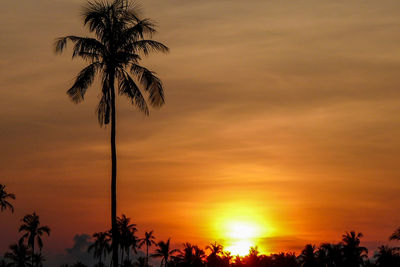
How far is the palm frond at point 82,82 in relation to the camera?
37344mm

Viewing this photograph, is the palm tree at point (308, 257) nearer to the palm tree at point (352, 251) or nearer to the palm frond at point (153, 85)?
the palm tree at point (352, 251)

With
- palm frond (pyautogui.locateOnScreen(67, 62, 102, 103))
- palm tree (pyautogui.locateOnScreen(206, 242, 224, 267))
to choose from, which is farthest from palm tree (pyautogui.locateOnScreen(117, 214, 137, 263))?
palm frond (pyautogui.locateOnScreen(67, 62, 102, 103))

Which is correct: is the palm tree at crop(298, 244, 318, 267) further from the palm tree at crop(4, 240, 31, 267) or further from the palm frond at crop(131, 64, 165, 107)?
the palm frond at crop(131, 64, 165, 107)

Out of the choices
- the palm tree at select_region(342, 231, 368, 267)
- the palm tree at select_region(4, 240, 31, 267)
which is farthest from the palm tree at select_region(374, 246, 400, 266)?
the palm tree at select_region(4, 240, 31, 267)

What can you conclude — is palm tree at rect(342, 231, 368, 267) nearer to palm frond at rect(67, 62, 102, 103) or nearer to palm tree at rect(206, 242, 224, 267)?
palm tree at rect(206, 242, 224, 267)

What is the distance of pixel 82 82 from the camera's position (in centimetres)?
3762

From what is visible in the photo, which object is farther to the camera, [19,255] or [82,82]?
[19,255]

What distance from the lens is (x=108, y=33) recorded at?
1457 inches

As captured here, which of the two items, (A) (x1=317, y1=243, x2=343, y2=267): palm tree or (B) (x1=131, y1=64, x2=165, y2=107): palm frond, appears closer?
(B) (x1=131, y1=64, x2=165, y2=107): palm frond

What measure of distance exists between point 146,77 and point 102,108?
9.12ft

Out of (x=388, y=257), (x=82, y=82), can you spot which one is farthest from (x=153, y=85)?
(x=388, y=257)

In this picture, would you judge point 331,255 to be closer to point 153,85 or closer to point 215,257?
point 215,257

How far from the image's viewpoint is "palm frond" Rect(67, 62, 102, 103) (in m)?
37.3

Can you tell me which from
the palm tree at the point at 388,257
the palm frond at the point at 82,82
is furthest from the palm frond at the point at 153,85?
the palm tree at the point at 388,257
